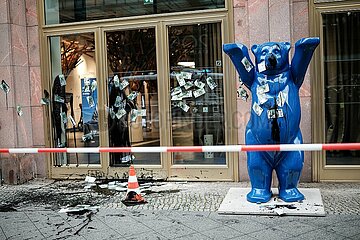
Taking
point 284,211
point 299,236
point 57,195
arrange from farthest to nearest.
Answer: point 57,195
point 284,211
point 299,236

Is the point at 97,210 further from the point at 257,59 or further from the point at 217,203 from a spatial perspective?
the point at 257,59

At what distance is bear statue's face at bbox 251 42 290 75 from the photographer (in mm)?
5434

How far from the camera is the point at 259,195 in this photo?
5.79 meters

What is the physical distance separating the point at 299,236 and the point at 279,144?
1336 mm

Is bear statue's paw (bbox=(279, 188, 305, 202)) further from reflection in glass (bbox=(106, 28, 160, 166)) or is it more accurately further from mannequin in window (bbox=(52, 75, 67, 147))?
mannequin in window (bbox=(52, 75, 67, 147))

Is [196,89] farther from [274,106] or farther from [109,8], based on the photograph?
[274,106]

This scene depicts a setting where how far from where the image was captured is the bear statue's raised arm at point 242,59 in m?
5.51

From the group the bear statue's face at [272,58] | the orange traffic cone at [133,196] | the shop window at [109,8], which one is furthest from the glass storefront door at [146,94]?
the bear statue's face at [272,58]

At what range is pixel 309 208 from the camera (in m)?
5.46

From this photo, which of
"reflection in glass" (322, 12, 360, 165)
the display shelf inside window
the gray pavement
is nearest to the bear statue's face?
the gray pavement

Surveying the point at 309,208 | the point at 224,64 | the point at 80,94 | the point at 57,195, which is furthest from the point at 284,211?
the point at 80,94

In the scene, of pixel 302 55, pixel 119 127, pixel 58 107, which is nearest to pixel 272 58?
pixel 302 55

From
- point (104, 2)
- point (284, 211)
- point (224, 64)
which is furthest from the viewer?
point (104, 2)

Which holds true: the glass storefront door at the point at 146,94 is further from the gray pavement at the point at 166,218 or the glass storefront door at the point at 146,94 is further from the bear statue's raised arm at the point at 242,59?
the bear statue's raised arm at the point at 242,59
